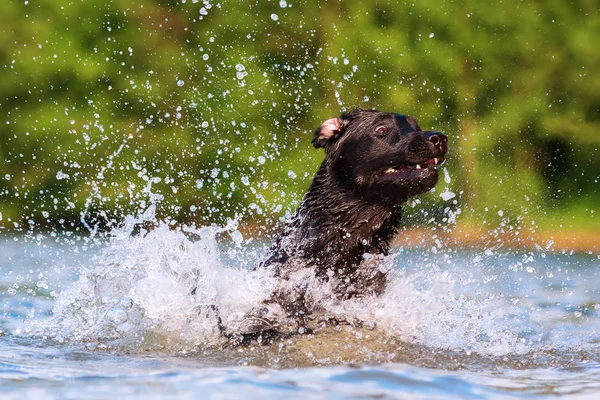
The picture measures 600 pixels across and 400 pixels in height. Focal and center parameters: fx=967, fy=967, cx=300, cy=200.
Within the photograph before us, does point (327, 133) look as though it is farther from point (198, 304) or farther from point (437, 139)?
point (198, 304)

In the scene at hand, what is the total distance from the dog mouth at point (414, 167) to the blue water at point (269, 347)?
701 millimetres

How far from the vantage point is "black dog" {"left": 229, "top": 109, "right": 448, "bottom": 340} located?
6.88 meters

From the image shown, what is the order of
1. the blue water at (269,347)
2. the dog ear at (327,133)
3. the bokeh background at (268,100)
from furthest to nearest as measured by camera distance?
the bokeh background at (268,100)
the dog ear at (327,133)
the blue water at (269,347)

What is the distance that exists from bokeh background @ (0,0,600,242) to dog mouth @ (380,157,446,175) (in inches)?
470

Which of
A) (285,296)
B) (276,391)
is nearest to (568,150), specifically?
(285,296)

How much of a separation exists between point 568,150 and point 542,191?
117 centimetres

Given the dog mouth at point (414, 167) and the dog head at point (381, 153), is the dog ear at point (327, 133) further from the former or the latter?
the dog mouth at point (414, 167)

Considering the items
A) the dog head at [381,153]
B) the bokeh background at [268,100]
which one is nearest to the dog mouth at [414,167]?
the dog head at [381,153]

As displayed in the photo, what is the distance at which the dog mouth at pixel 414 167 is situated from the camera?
696cm

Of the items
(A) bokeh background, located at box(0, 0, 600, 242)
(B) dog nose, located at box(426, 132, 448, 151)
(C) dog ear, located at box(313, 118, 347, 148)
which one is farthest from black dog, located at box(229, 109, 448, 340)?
(A) bokeh background, located at box(0, 0, 600, 242)

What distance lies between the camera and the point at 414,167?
7.05 m

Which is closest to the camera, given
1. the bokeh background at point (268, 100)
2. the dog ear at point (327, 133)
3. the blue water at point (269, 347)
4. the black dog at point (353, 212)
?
the blue water at point (269, 347)

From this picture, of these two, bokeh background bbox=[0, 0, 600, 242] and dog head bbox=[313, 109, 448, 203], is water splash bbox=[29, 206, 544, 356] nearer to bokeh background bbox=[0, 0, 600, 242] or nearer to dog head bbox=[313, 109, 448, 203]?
dog head bbox=[313, 109, 448, 203]

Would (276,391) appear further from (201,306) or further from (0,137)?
(0,137)
